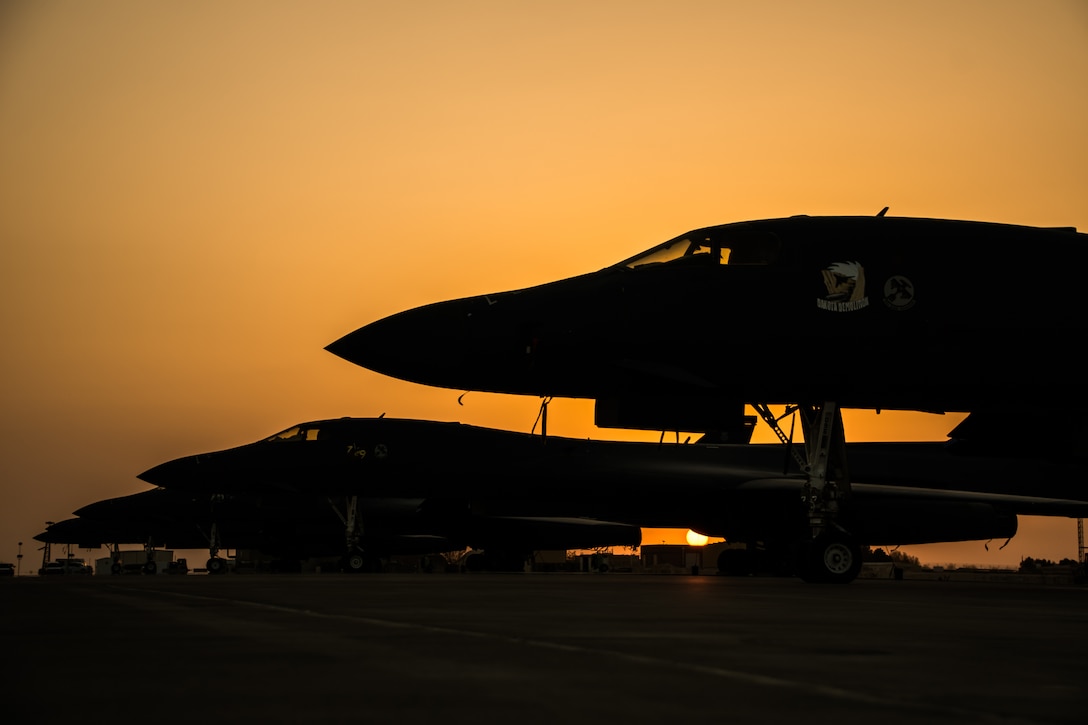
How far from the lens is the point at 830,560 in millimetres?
14570

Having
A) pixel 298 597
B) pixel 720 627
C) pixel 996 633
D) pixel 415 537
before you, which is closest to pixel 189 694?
pixel 720 627

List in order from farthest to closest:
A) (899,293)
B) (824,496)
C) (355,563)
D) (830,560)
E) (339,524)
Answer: (339,524) → (355,563) → (824,496) → (899,293) → (830,560)

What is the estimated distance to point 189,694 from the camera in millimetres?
3900

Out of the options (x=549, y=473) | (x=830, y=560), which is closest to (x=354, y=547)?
(x=549, y=473)

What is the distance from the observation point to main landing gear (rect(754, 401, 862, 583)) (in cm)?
1455

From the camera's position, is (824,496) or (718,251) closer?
(824,496)

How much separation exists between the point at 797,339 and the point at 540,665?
10490mm

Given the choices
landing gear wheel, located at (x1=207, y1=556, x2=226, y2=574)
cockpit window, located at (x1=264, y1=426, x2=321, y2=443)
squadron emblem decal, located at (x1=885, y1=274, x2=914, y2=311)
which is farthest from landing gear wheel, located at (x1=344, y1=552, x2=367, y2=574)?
squadron emblem decal, located at (x1=885, y1=274, x2=914, y2=311)

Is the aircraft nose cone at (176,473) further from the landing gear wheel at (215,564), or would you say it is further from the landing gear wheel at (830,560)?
the landing gear wheel at (830,560)

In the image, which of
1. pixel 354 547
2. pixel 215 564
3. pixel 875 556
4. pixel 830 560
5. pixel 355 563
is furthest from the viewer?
pixel 875 556

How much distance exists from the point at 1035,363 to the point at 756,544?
51.6ft

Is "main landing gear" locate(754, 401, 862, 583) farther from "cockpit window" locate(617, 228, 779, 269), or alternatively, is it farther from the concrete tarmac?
the concrete tarmac

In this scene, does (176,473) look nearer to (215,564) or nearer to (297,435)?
(297,435)

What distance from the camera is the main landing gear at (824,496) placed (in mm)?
14555
